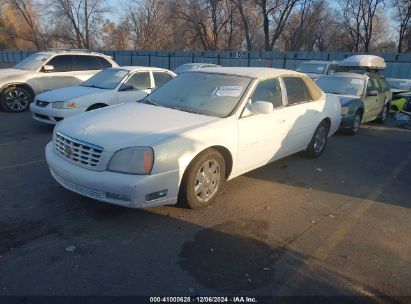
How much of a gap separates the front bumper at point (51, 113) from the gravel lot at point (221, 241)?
2161mm

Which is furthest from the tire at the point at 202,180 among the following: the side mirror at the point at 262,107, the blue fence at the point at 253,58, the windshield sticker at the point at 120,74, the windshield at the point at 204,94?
the blue fence at the point at 253,58

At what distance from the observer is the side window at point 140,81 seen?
8.46 metres

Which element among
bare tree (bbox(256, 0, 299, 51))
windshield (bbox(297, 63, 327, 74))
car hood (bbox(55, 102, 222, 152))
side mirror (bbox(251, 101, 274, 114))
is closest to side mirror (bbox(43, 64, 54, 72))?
car hood (bbox(55, 102, 222, 152))

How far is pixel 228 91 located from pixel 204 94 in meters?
0.33

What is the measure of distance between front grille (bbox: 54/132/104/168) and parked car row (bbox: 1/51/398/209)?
11mm

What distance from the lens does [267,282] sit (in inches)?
120

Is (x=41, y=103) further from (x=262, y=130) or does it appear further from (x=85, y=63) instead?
(x=262, y=130)

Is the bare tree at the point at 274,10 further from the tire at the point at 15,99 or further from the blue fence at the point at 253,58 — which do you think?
the tire at the point at 15,99

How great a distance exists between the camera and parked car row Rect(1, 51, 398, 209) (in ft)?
12.1

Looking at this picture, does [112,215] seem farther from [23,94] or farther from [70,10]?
[70,10]

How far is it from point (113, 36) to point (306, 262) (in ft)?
178

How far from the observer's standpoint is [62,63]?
10.9 m

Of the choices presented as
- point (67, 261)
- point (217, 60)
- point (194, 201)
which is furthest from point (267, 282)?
point (217, 60)

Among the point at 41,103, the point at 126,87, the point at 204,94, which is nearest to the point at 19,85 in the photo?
the point at 41,103
